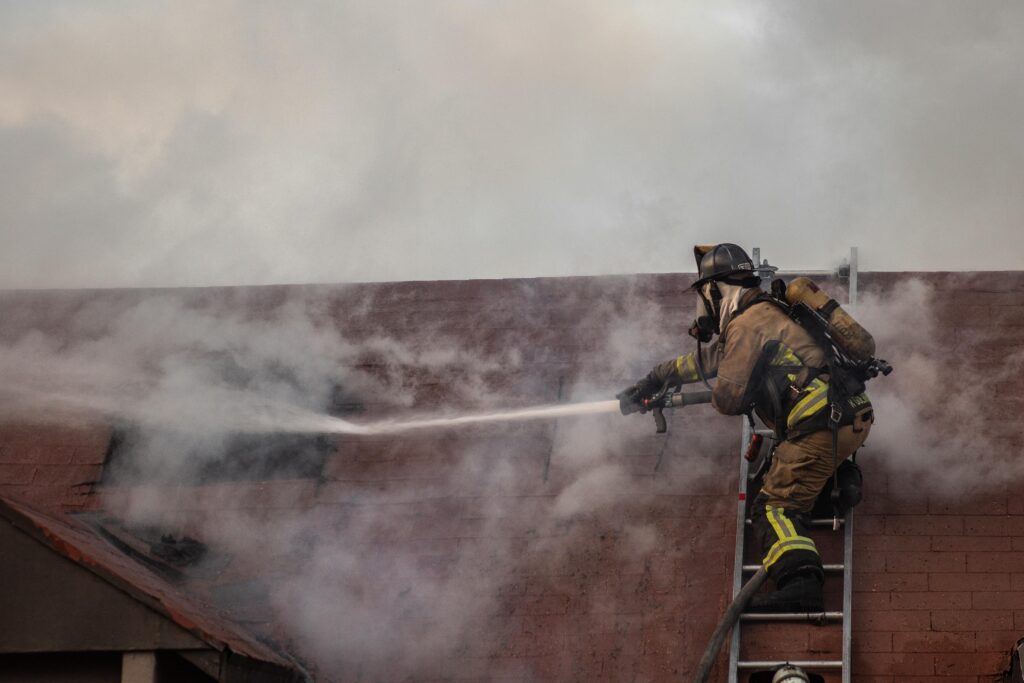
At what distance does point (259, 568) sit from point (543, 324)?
264 cm

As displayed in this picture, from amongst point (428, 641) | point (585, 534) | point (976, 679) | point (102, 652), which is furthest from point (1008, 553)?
point (102, 652)

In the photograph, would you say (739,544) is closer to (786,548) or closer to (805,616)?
(786,548)

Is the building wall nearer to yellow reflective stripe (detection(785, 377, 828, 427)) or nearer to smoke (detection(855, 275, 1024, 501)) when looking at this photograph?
yellow reflective stripe (detection(785, 377, 828, 427))

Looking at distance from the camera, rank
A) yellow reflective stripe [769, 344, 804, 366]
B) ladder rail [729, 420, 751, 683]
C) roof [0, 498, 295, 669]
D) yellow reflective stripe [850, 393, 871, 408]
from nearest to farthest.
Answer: roof [0, 498, 295, 669], ladder rail [729, 420, 751, 683], yellow reflective stripe [850, 393, 871, 408], yellow reflective stripe [769, 344, 804, 366]

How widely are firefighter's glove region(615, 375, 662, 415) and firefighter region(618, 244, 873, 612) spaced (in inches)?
23.1

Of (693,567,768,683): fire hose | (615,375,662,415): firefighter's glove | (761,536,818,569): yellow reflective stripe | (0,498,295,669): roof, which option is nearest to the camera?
(0,498,295,669): roof

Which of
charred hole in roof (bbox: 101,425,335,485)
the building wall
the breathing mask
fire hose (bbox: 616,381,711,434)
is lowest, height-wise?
the building wall

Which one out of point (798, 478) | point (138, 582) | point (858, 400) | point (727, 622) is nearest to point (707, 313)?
point (858, 400)

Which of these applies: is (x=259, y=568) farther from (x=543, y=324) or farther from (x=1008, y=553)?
(x=1008, y=553)

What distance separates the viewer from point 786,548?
866cm

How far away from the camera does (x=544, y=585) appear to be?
30.3 feet

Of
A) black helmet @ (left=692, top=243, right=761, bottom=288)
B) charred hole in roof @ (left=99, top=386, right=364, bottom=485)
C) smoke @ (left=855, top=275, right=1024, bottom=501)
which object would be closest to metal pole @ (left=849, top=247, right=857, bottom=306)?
smoke @ (left=855, top=275, right=1024, bottom=501)

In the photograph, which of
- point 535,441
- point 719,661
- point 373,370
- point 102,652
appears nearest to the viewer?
point 102,652

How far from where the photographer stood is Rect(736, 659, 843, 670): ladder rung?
27.4 ft
